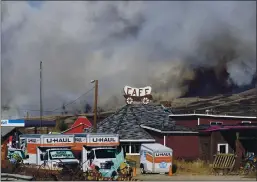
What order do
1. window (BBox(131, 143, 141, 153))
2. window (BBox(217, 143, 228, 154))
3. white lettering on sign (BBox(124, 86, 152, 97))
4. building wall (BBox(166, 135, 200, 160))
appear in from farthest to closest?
white lettering on sign (BBox(124, 86, 152, 97)) < building wall (BBox(166, 135, 200, 160)) < window (BBox(217, 143, 228, 154)) < window (BBox(131, 143, 141, 153))

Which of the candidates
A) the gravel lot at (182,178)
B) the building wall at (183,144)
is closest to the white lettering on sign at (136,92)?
the building wall at (183,144)

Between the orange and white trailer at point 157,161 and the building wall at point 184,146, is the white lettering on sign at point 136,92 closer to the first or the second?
the building wall at point 184,146

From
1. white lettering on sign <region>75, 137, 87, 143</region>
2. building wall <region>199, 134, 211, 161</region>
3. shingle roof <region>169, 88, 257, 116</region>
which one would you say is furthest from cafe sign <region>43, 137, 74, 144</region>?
shingle roof <region>169, 88, 257, 116</region>

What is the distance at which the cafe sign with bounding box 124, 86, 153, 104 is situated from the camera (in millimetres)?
45312

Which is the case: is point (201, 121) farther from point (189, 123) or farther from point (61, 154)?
point (61, 154)

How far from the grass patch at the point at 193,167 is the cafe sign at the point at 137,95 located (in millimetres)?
11779

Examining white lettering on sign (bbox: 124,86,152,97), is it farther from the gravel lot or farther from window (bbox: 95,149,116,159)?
window (bbox: 95,149,116,159)

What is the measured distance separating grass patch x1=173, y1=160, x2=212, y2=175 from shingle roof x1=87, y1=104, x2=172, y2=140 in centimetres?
345

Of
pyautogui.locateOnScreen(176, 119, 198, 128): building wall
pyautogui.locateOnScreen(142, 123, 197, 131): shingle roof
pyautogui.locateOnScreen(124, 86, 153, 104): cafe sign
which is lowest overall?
pyautogui.locateOnScreen(142, 123, 197, 131): shingle roof

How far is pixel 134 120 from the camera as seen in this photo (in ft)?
129

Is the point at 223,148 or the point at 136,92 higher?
the point at 136,92

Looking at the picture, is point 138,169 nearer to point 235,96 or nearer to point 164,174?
point 164,174

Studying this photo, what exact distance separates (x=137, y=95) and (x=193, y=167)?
14.2 meters

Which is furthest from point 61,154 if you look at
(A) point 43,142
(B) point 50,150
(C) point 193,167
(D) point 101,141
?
(C) point 193,167
